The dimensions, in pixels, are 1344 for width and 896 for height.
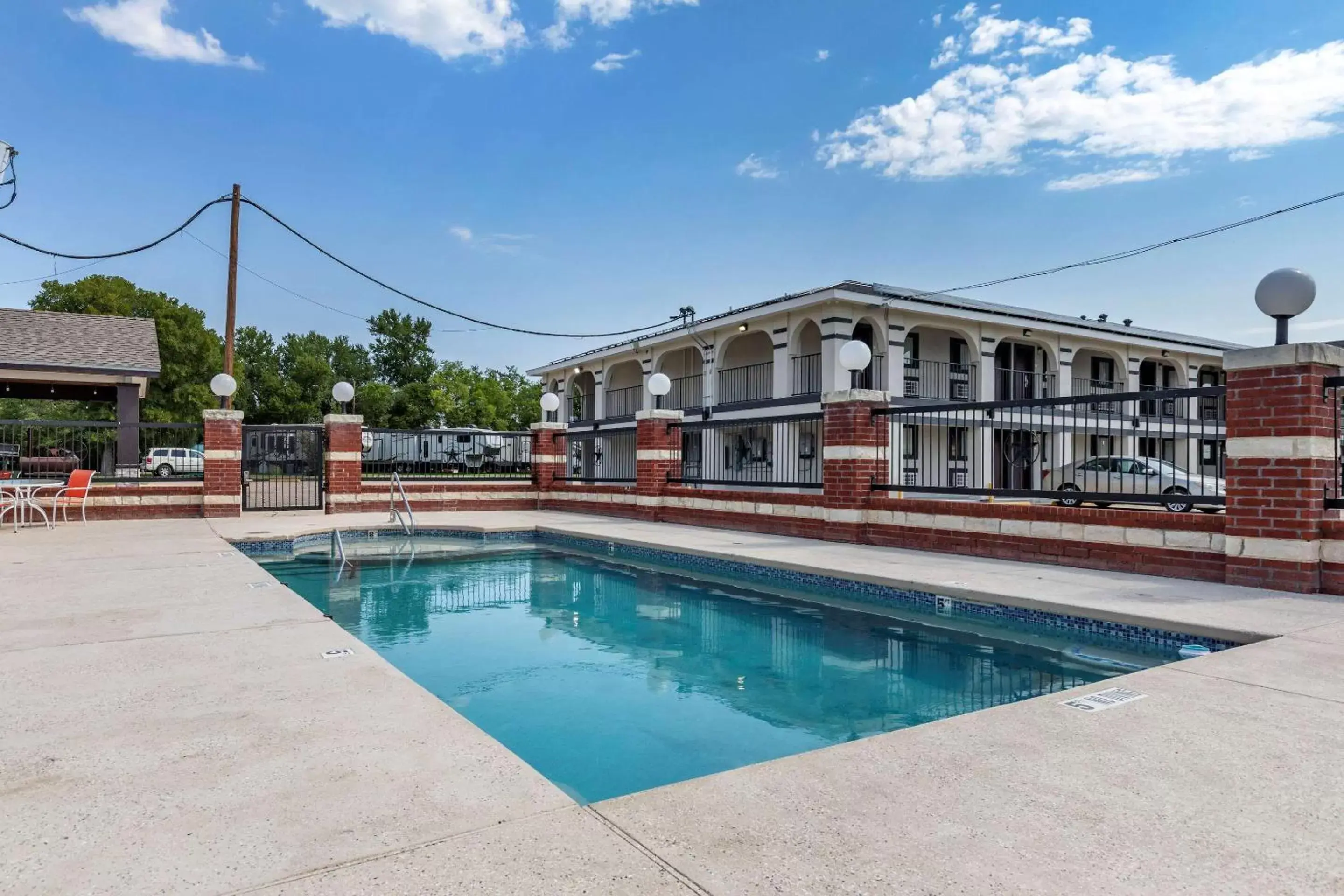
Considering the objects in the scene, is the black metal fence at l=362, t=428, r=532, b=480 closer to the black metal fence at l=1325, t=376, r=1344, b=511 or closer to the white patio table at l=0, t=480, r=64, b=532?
the white patio table at l=0, t=480, r=64, b=532

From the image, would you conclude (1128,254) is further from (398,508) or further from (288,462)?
(288,462)

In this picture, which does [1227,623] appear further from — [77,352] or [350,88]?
[77,352]

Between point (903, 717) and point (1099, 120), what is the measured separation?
16.2 meters

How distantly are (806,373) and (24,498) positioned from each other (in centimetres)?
1651

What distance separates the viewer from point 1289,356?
20.0ft

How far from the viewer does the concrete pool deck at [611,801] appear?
6.30 ft

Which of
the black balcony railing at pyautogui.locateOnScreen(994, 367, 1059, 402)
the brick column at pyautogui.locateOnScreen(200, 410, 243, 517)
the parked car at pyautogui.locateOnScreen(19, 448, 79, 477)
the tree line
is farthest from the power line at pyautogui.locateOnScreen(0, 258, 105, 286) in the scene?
the black balcony railing at pyautogui.locateOnScreen(994, 367, 1059, 402)

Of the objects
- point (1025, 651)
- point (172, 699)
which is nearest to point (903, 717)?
point (1025, 651)

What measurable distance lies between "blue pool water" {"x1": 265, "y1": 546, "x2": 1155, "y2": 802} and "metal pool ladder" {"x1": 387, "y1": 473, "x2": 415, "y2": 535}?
393 centimetres

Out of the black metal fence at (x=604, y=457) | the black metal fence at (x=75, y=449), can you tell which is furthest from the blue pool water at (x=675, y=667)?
the black metal fence at (x=604, y=457)

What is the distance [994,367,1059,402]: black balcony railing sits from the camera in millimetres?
23062

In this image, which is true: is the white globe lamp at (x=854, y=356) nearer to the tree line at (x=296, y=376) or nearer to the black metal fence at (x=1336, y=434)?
the black metal fence at (x=1336, y=434)

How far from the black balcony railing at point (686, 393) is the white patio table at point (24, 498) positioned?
16.2m

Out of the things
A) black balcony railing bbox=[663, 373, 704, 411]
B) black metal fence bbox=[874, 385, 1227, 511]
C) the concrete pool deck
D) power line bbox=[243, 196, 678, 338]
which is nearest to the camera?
the concrete pool deck
